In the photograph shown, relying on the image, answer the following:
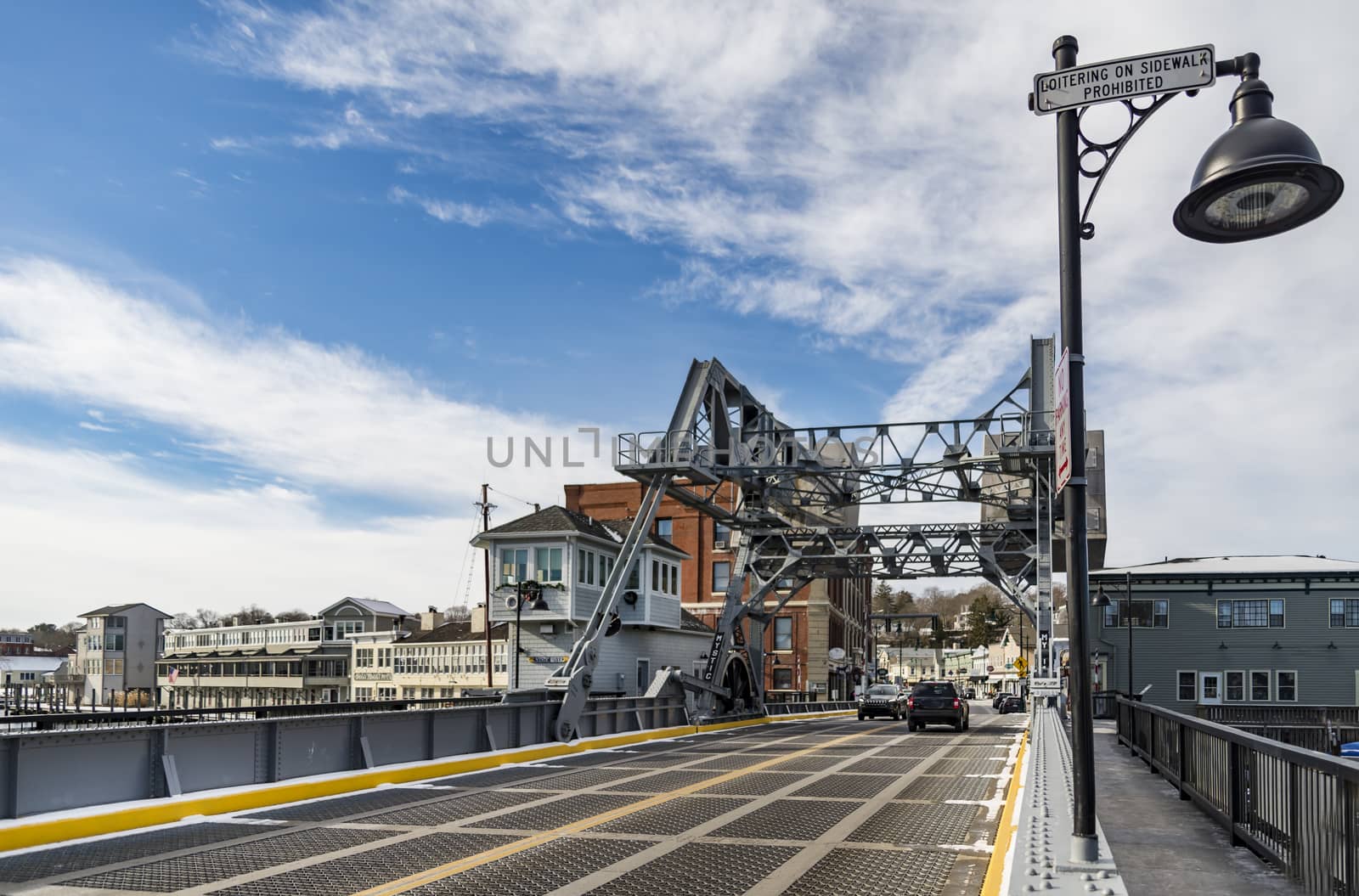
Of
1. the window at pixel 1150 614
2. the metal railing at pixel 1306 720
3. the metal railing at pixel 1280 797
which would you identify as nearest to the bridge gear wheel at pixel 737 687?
the metal railing at pixel 1306 720

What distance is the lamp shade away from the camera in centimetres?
694

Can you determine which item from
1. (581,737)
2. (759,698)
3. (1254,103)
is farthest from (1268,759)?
(759,698)

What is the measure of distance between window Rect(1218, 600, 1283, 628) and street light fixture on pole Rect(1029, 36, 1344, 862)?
5286 centimetres

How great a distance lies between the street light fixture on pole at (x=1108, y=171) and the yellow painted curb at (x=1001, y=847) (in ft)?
5.99

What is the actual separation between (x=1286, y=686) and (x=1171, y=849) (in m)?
50.2

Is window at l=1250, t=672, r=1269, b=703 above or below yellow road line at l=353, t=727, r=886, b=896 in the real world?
below

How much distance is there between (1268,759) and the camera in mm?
9219

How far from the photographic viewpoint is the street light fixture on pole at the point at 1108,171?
7.02 metres

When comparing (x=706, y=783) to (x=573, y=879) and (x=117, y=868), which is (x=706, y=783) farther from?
(x=117, y=868)

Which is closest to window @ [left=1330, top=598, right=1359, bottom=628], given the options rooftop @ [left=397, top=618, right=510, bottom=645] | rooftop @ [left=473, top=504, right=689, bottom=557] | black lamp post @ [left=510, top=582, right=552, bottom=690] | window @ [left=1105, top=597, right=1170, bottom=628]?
window @ [left=1105, top=597, right=1170, bottom=628]

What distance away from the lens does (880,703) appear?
1800 inches

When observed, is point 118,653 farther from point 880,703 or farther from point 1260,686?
point 1260,686

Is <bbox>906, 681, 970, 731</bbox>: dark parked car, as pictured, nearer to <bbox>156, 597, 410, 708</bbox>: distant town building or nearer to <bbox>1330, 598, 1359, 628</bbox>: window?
<bbox>1330, 598, 1359, 628</bbox>: window

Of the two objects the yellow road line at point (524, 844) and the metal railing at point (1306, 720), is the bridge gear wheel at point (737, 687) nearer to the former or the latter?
the metal railing at point (1306, 720)
